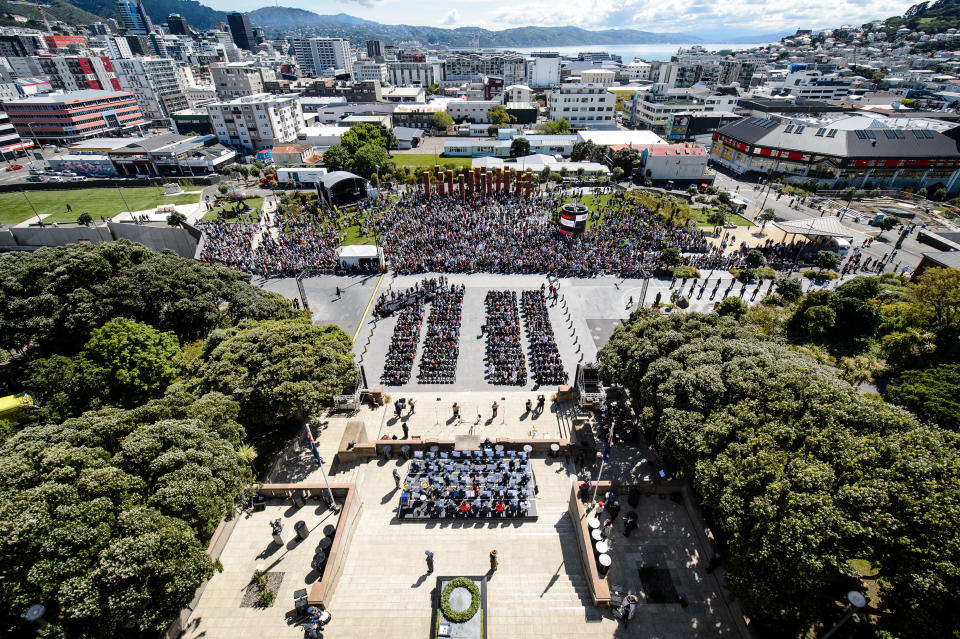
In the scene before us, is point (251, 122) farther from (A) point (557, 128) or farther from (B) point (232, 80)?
(A) point (557, 128)

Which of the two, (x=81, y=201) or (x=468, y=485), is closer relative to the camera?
(x=468, y=485)

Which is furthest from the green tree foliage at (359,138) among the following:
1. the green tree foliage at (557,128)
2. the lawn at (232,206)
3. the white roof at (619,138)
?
the white roof at (619,138)

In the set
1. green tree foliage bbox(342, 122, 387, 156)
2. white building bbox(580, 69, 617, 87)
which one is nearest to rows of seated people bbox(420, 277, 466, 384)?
green tree foliage bbox(342, 122, 387, 156)

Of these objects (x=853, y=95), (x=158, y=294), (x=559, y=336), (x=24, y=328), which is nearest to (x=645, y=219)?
(x=559, y=336)

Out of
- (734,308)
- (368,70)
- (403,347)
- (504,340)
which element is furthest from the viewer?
(368,70)

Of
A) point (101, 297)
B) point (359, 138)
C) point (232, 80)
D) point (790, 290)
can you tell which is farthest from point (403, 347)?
point (232, 80)

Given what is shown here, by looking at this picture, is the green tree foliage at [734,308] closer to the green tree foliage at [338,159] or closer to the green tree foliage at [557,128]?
the green tree foliage at [338,159]

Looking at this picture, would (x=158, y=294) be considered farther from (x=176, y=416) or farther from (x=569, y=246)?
(x=569, y=246)

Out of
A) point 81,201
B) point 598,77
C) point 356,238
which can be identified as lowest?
point 81,201
